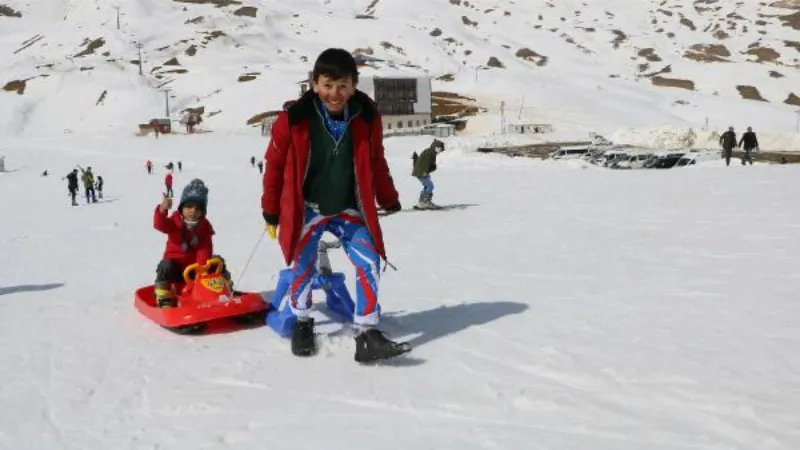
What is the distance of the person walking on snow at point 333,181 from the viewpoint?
177 inches

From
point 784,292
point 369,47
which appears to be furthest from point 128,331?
point 369,47

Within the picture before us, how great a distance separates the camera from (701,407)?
3801mm

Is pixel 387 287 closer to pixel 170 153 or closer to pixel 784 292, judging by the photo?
pixel 784 292

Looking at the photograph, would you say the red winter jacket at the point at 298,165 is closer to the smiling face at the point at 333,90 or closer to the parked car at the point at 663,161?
the smiling face at the point at 333,90

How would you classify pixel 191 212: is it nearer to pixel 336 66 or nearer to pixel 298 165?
pixel 298 165

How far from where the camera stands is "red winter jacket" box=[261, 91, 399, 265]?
177 inches

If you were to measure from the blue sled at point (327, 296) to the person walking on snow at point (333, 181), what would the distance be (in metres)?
0.74

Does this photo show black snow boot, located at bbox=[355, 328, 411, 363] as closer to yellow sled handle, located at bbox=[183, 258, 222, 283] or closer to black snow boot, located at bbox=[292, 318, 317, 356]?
black snow boot, located at bbox=[292, 318, 317, 356]

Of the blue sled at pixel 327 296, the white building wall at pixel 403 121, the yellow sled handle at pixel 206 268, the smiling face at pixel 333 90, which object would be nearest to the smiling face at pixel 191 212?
the yellow sled handle at pixel 206 268

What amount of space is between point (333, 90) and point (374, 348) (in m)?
1.64

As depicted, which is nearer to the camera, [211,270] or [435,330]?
[435,330]

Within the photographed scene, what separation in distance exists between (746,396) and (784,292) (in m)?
3.04

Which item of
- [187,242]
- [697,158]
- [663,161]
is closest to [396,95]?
[663,161]

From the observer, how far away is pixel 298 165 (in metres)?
4.54
